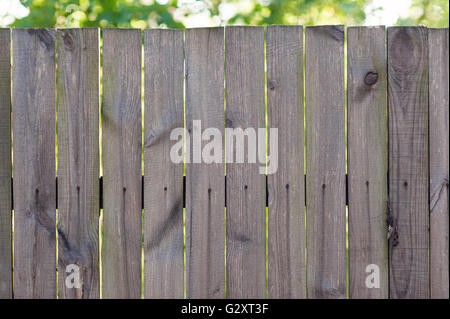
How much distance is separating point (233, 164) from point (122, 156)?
531mm

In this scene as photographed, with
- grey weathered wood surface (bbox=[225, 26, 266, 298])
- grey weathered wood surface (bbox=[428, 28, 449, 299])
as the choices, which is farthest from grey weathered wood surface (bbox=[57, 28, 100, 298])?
grey weathered wood surface (bbox=[428, 28, 449, 299])

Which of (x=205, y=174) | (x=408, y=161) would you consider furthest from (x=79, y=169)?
(x=408, y=161)

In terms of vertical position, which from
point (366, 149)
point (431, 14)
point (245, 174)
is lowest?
point (245, 174)

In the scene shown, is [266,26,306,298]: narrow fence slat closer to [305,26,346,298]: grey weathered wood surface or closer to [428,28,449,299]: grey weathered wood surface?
[305,26,346,298]: grey weathered wood surface

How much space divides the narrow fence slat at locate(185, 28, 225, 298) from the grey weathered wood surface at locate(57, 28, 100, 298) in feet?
1.47

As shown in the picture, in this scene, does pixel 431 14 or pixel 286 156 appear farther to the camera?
pixel 431 14

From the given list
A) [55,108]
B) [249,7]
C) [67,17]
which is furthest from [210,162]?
[249,7]

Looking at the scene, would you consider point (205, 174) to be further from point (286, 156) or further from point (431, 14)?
point (431, 14)

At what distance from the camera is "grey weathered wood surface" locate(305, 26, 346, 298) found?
5.69ft

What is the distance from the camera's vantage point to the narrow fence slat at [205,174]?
1.74 m

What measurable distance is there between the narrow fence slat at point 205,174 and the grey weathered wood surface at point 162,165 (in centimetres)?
4

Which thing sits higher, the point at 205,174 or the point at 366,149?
the point at 366,149

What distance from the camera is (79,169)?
1.76 meters

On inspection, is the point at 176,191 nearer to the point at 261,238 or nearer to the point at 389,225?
the point at 261,238
